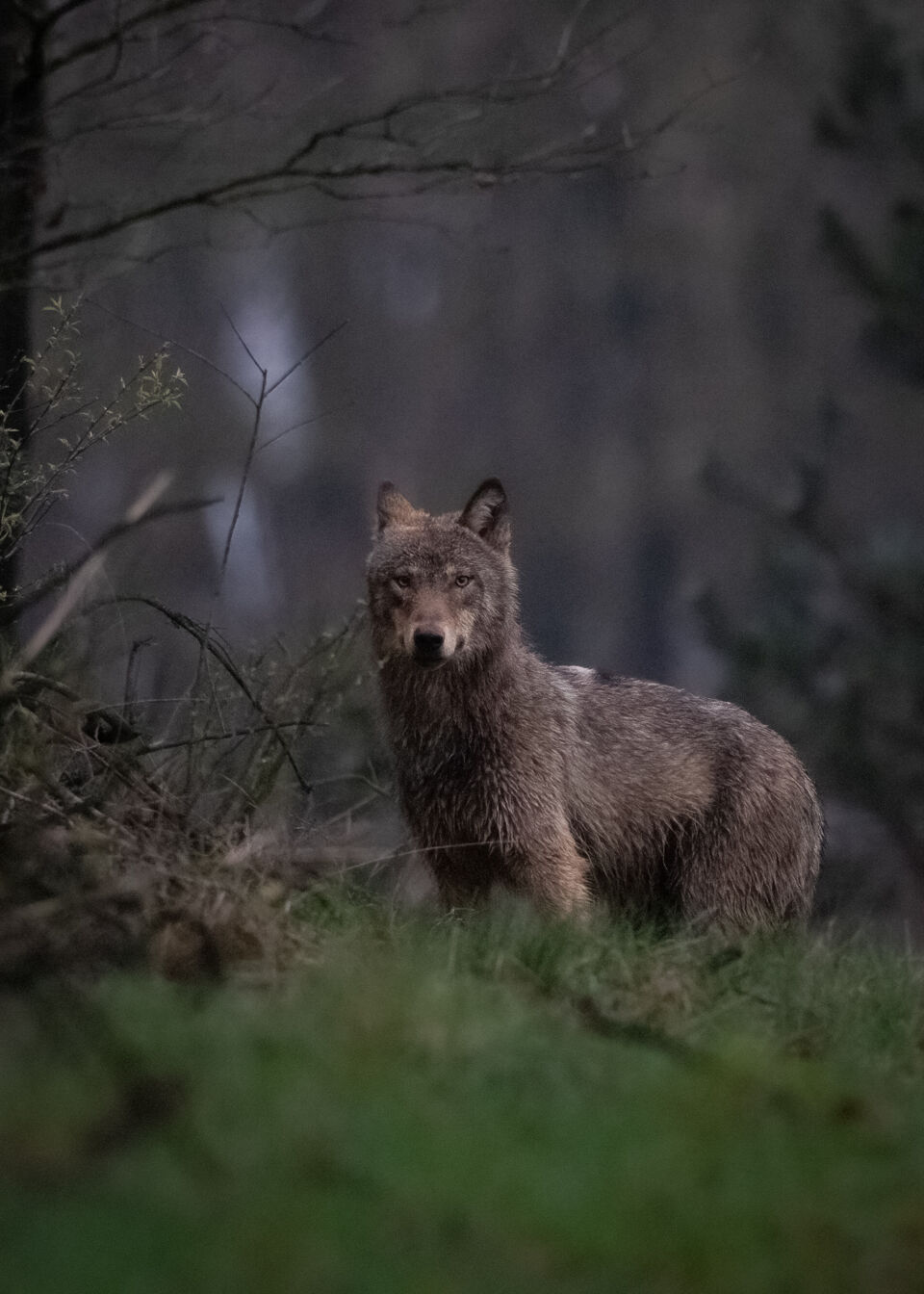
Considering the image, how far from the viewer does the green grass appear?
7.88 feet

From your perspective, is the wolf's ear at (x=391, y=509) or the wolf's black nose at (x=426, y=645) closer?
the wolf's black nose at (x=426, y=645)

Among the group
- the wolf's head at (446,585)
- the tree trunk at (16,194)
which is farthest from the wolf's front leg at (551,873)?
the tree trunk at (16,194)

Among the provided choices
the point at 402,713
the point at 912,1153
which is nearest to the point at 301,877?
the point at 402,713

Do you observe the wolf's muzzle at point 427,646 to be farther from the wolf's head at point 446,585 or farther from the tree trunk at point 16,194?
the tree trunk at point 16,194

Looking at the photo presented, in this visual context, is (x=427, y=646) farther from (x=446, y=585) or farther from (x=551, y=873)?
(x=551, y=873)

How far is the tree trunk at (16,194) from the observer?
179 inches

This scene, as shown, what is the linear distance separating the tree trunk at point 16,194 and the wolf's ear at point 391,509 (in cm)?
172

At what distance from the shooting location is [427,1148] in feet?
9.27

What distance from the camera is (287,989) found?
3.86 m

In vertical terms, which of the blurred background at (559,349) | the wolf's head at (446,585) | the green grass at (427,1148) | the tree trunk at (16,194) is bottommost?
the green grass at (427,1148)

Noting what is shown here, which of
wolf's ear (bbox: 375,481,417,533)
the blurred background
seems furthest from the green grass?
the blurred background

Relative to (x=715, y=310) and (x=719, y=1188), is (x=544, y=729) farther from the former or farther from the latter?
(x=715, y=310)

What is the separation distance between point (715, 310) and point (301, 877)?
33614 mm

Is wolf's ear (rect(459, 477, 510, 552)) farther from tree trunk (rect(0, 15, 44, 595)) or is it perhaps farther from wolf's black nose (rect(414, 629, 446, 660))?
tree trunk (rect(0, 15, 44, 595))
